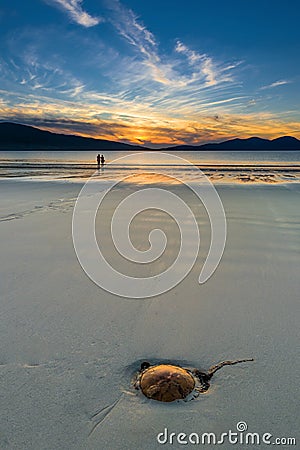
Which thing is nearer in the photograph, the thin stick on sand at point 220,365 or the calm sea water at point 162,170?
the thin stick on sand at point 220,365

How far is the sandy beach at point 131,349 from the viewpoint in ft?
7.05

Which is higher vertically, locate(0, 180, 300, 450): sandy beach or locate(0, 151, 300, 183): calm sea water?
locate(0, 151, 300, 183): calm sea water

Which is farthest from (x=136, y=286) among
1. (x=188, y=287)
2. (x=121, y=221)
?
(x=121, y=221)

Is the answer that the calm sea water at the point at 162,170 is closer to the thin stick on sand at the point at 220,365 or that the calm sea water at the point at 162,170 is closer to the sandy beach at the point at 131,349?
the sandy beach at the point at 131,349

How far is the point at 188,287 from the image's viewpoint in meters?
4.17

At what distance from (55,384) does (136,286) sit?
1856 mm

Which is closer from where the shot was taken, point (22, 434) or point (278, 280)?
point (22, 434)

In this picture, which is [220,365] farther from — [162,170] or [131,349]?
[162,170]

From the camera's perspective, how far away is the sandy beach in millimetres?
2148

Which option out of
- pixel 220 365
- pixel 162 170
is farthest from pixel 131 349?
pixel 162 170

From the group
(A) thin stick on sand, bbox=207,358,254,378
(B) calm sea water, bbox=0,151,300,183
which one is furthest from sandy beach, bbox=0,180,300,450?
(B) calm sea water, bbox=0,151,300,183

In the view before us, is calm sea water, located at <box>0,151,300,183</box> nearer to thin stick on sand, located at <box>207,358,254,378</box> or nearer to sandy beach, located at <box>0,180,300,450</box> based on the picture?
sandy beach, located at <box>0,180,300,450</box>

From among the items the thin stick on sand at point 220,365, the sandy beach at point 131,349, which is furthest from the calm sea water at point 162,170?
the thin stick on sand at point 220,365

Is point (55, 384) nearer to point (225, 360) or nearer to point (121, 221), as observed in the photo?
point (225, 360)
